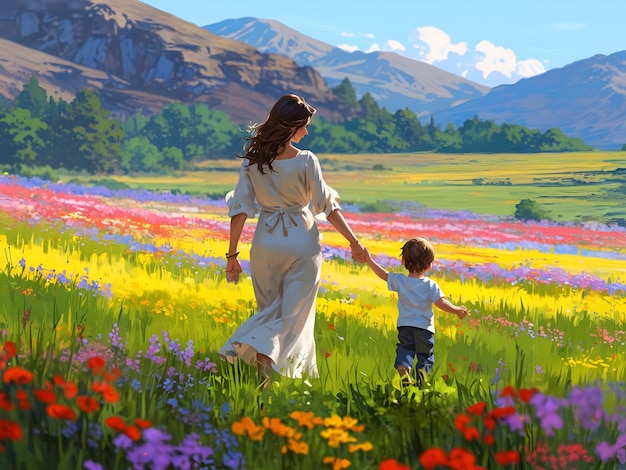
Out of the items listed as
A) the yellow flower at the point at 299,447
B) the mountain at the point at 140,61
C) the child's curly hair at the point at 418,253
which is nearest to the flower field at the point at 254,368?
the yellow flower at the point at 299,447

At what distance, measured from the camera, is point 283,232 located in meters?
5.72

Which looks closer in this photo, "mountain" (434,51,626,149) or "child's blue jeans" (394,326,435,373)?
"child's blue jeans" (394,326,435,373)

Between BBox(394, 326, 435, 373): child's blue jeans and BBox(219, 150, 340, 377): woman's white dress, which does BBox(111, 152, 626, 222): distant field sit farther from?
BBox(219, 150, 340, 377): woman's white dress

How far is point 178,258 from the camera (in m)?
11.8

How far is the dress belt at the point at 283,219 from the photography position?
18.8 ft

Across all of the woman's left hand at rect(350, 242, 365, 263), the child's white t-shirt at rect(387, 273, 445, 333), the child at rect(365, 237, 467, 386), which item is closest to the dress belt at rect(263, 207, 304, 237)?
the woman's left hand at rect(350, 242, 365, 263)

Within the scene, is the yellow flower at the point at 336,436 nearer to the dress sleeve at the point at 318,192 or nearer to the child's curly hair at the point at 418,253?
the child's curly hair at the point at 418,253

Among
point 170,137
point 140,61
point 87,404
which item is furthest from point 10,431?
point 140,61

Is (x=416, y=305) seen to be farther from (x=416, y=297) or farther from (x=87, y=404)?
(x=87, y=404)

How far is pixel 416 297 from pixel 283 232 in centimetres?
97

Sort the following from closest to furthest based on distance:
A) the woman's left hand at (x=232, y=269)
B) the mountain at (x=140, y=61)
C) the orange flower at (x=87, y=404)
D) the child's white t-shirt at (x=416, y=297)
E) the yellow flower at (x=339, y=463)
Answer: the orange flower at (x=87, y=404), the yellow flower at (x=339, y=463), the child's white t-shirt at (x=416, y=297), the woman's left hand at (x=232, y=269), the mountain at (x=140, y=61)

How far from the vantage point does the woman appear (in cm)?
566

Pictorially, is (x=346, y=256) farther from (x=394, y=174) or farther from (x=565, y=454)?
(x=394, y=174)

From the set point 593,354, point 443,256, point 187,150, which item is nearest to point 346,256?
point 443,256
